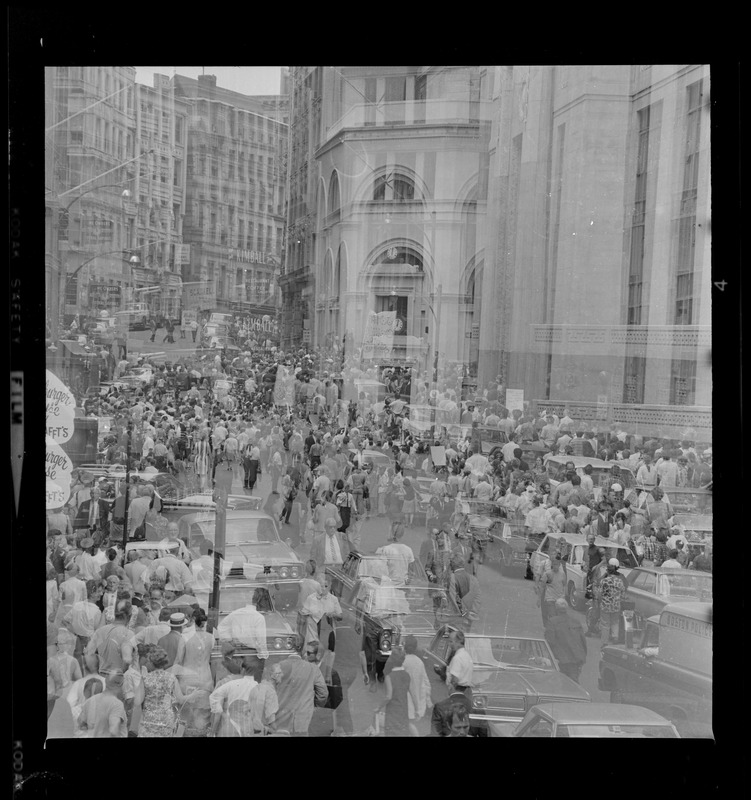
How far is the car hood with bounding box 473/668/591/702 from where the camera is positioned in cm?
177

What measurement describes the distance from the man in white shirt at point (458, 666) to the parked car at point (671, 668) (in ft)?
1.13

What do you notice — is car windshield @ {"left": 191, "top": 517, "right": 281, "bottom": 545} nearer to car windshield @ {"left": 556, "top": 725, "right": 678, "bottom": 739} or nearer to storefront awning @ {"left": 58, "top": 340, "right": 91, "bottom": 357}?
storefront awning @ {"left": 58, "top": 340, "right": 91, "bottom": 357}

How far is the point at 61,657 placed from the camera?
1.58 m

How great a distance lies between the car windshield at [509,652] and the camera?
188 cm

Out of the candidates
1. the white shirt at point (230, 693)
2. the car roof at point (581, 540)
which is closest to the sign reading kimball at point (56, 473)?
the white shirt at point (230, 693)

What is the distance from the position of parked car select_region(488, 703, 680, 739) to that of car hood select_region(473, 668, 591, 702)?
62mm

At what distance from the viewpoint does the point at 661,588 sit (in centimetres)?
188

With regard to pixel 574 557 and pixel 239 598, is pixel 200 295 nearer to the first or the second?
pixel 239 598

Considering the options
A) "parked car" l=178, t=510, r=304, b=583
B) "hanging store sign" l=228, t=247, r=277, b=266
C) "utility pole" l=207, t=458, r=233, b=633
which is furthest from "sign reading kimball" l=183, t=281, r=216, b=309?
"parked car" l=178, t=510, r=304, b=583

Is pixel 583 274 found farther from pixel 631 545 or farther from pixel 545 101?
pixel 631 545

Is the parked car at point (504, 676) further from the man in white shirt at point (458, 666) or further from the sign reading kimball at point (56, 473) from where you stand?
the sign reading kimball at point (56, 473)
